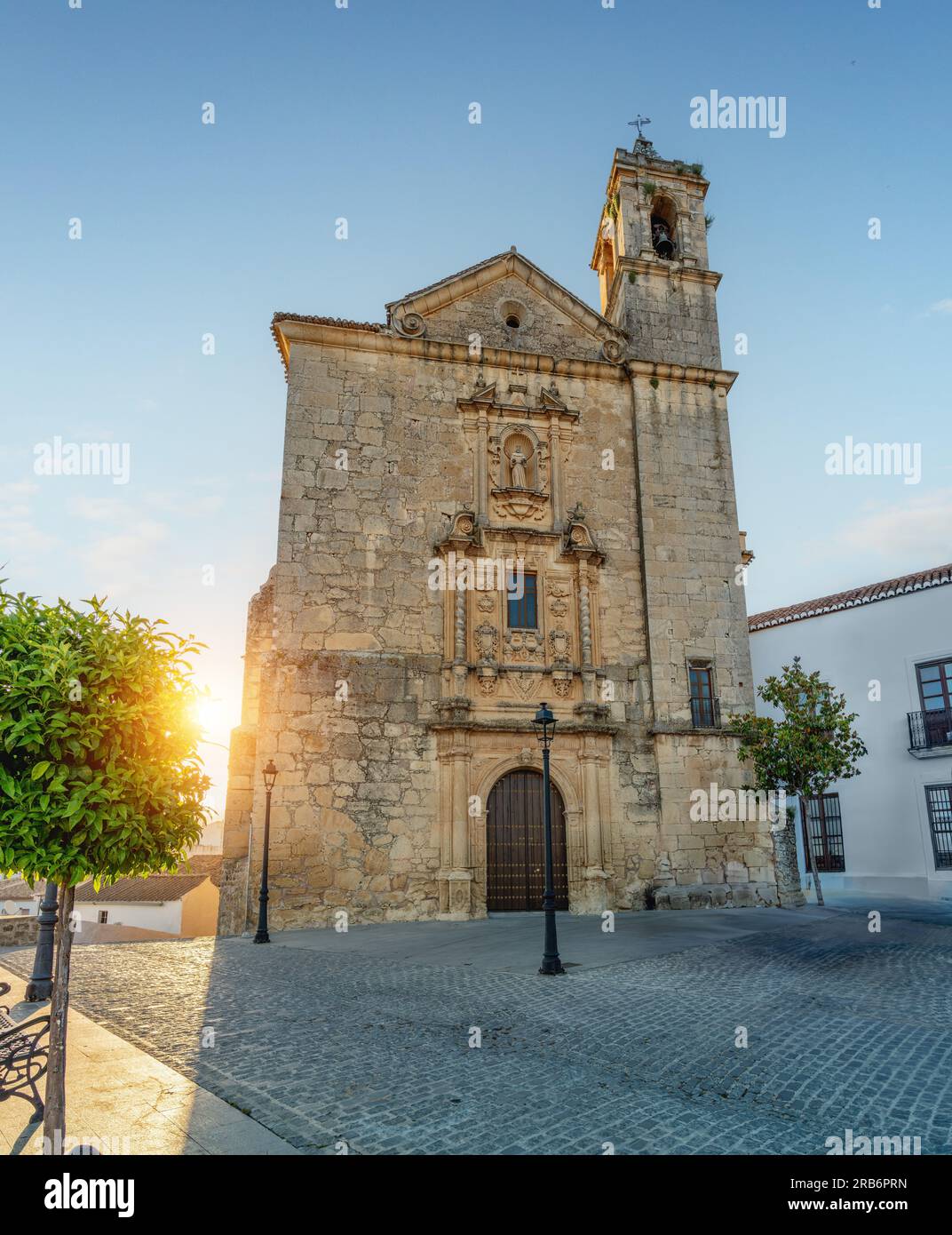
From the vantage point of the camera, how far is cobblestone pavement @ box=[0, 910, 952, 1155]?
4.41 meters

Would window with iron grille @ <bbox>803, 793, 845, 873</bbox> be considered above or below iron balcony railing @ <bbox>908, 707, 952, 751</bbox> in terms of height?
below

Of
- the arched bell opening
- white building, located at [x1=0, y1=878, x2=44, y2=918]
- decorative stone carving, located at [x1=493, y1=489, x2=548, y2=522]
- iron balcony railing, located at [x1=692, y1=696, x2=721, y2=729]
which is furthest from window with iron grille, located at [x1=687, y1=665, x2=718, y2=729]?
white building, located at [x1=0, y1=878, x2=44, y2=918]

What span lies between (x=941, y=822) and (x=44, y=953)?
20762mm

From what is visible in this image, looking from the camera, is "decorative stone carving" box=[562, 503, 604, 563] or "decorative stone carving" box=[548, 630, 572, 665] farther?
"decorative stone carving" box=[562, 503, 604, 563]

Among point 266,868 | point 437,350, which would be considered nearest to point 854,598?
point 437,350

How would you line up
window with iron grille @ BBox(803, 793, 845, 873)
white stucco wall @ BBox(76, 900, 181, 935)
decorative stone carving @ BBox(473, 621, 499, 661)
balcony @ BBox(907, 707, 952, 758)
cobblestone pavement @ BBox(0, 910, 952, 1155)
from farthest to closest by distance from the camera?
1. white stucco wall @ BBox(76, 900, 181, 935)
2. window with iron grille @ BBox(803, 793, 845, 873)
3. balcony @ BBox(907, 707, 952, 758)
4. decorative stone carving @ BBox(473, 621, 499, 661)
5. cobblestone pavement @ BBox(0, 910, 952, 1155)

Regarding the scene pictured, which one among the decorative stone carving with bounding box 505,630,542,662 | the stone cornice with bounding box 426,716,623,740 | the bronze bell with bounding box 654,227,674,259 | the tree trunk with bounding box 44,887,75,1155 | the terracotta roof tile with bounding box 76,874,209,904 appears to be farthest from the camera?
the terracotta roof tile with bounding box 76,874,209,904

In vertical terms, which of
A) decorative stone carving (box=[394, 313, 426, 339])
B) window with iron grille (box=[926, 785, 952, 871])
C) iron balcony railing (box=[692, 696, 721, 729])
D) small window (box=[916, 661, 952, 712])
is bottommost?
window with iron grille (box=[926, 785, 952, 871])

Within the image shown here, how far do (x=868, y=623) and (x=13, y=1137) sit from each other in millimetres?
23395

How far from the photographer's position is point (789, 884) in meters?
15.9

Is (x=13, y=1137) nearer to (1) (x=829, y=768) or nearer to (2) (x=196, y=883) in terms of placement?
(1) (x=829, y=768)

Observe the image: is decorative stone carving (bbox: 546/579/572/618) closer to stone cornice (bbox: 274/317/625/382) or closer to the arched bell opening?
stone cornice (bbox: 274/317/625/382)

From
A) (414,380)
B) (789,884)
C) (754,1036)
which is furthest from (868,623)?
(754,1036)

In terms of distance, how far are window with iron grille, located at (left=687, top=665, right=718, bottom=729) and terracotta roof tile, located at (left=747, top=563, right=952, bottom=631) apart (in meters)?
4.12
